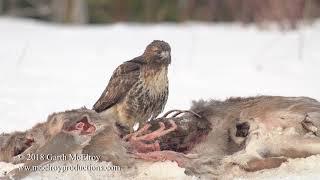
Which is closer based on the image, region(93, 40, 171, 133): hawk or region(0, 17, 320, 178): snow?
region(93, 40, 171, 133): hawk

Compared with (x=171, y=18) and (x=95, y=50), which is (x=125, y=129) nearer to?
(x=95, y=50)

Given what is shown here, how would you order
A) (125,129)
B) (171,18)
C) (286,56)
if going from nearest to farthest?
(125,129) < (286,56) < (171,18)

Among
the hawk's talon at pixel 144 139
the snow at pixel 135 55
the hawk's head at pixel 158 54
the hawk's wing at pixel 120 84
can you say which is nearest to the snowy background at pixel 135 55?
the snow at pixel 135 55

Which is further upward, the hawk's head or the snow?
the hawk's head

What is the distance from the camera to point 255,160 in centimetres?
329

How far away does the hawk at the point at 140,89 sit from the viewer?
379cm

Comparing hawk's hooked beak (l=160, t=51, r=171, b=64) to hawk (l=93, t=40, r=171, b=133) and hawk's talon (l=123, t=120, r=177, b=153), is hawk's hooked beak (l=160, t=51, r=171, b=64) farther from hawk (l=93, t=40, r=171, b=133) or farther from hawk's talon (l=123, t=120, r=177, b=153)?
hawk's talon (l=123, t=120, r=177, b=153)

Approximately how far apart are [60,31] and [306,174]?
748 cm

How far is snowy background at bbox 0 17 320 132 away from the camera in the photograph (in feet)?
18.9

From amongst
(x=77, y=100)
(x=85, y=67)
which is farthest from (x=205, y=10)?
(x=77, y=100)

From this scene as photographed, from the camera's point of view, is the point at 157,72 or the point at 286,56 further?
the point at 286,56

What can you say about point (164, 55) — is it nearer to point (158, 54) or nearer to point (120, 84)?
point (158, 54)

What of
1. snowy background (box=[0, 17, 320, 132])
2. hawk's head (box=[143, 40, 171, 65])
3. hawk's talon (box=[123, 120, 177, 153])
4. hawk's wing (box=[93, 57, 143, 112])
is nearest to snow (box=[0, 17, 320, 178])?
snowy background (box=[0, 17, 320, 132])

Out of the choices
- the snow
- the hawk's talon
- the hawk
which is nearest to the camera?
the hawk's talon
